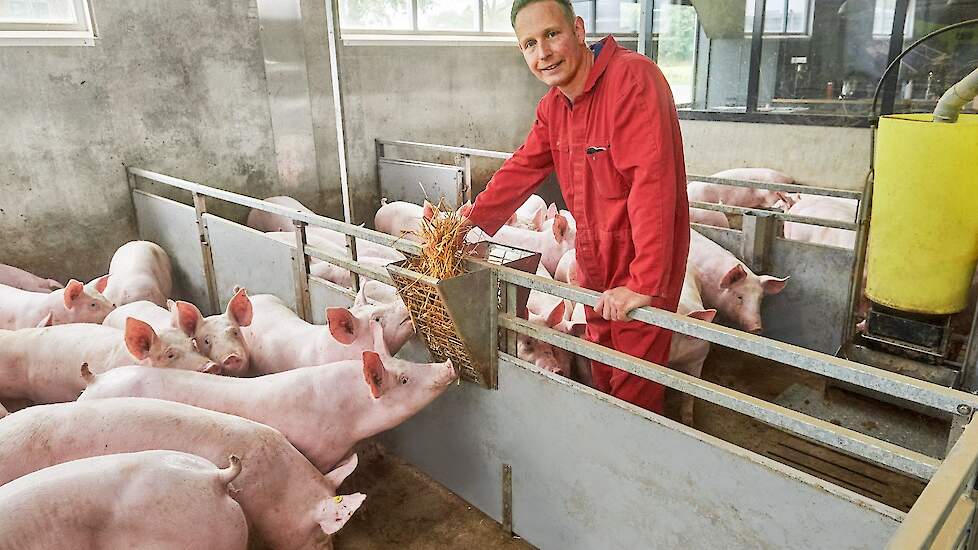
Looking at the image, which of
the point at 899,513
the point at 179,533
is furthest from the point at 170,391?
the point at 899,513

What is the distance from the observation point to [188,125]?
5.55m

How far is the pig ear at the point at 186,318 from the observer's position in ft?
10.8

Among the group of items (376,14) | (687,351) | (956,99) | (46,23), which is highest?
(376,14)

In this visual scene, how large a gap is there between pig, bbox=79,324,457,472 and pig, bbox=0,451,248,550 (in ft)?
1.88

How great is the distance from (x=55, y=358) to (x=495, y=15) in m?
6.18

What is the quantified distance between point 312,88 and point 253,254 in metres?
2.71

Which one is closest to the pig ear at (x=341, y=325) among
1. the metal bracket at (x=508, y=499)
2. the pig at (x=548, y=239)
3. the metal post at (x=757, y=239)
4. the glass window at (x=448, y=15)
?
the metal bracket at (x=508, y=499)

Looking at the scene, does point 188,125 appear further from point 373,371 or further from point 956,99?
point 956,99

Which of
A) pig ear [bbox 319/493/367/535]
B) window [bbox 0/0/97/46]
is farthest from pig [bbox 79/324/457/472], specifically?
Answer: window [bbox 0/0/97/46]

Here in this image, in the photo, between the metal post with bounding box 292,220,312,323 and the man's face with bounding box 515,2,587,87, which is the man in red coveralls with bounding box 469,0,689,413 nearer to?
the man's face with bounding box 515,2,587,87

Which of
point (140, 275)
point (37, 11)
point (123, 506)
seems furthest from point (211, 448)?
point (37, 11)

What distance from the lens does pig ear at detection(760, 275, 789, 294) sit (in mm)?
3928

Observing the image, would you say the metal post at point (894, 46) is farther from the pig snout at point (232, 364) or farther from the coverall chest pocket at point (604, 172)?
the pig snout at point (232, 364)

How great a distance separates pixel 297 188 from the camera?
248 inches
